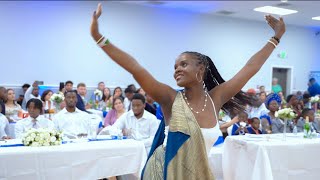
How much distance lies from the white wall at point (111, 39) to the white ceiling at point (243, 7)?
1.80ft

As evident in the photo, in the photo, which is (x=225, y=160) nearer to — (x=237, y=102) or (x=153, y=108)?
(x=237, y=102)

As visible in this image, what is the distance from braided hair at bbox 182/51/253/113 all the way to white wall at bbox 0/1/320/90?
9.42 metres

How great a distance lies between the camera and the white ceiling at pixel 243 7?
11.3 m

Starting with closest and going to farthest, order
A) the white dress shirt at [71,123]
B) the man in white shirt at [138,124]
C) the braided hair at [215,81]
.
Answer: the braided hair at [215,81] → the man in white shirt at [138,124] → the white dress shirt at [71,123]

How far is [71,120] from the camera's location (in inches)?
211

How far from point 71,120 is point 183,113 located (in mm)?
3879

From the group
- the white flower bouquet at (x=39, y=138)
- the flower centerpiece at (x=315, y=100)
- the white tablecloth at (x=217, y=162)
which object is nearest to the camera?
the white flower bouquet at (x=39, y=138)

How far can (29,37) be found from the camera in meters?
10.8

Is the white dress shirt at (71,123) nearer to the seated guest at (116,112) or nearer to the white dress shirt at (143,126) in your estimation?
the white dress shirt at (143,126)

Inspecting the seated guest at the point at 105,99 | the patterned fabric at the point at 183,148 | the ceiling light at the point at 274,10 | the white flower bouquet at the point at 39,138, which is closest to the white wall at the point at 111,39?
the seated guest at the point at 105,99

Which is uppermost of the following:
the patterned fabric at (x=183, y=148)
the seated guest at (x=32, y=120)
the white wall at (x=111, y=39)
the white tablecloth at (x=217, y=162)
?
the white wall at (x=111, y=39)

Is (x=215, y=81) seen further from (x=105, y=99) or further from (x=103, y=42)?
(x=105, y=99)

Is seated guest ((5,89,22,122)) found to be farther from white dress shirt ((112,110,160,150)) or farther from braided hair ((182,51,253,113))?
braided hair ((182,51,253,113))

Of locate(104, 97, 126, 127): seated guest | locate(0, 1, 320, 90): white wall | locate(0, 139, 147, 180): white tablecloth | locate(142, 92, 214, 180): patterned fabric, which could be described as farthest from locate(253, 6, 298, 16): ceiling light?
locate(142, 92, 214, 180): patterned fabric
